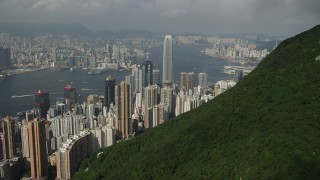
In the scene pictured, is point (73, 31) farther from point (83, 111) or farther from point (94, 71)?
point (83, 111)

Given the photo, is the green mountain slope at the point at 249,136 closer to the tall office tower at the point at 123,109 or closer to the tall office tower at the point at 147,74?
the tall office tower at the point at 123,109

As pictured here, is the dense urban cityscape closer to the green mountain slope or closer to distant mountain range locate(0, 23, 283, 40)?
the green mountain slope

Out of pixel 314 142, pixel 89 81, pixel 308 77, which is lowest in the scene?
pixel 89 81

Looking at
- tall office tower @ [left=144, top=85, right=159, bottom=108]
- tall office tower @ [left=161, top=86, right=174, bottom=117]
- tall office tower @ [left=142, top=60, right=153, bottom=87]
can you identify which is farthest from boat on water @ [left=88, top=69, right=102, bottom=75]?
tall office tower @ [left=161, top=86, right=174, bottom=117]

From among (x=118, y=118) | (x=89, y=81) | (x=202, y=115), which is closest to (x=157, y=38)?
(x=89, y=81)

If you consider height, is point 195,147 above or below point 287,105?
below

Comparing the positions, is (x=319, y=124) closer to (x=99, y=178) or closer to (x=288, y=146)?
(x=288, y=146)
